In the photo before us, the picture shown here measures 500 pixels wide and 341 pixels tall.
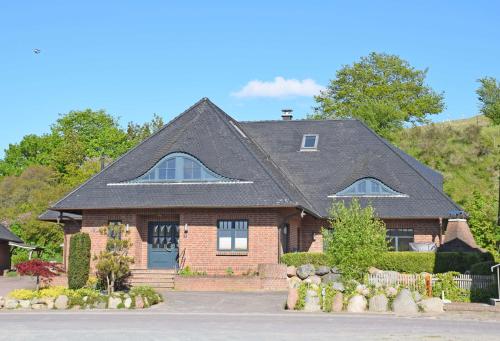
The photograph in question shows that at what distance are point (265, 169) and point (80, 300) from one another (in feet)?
37.6

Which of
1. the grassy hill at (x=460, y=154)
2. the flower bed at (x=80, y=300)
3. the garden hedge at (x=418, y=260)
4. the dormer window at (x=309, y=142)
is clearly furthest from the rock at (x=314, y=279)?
the grassy hill at (x=460, y=154)

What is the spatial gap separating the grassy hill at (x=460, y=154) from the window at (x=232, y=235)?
22871 millimetres

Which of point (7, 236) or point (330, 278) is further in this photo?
point (7, 236)

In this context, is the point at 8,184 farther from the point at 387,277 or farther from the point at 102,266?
the point at 387,277

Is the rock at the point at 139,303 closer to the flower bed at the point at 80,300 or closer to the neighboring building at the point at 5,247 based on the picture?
the flower bed at the point at 80,300

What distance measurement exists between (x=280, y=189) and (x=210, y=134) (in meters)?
5.47

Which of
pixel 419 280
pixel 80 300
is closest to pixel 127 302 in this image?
pixel 80 300

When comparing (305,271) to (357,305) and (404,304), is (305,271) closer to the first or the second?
(357,305)

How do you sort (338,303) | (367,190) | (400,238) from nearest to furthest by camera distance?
(338,303) → (400,238) → (367,190)

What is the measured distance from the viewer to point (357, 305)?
2219cm

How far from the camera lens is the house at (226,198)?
103 ft

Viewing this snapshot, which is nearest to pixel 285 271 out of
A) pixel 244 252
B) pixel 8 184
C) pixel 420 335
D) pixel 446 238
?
pixel 244 252

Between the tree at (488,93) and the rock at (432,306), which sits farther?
the tree at (488,93)

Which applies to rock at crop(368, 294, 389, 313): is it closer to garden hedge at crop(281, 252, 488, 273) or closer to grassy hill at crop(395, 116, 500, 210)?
garden hedge at crop(281, 252, 488, 273)
